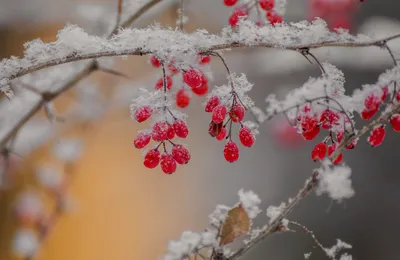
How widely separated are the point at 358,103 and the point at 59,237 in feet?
11.5

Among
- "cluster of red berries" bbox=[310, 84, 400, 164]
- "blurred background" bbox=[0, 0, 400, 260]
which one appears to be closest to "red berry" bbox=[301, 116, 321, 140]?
"cluster of red berries" bbox=[310, 84, 400, 164]

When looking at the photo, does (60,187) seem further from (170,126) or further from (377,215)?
(377,215)

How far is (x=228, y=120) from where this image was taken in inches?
29.1

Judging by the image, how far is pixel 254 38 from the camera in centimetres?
65

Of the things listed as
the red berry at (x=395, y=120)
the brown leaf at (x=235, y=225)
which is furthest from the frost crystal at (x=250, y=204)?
the red berry at (x=395, y=120)

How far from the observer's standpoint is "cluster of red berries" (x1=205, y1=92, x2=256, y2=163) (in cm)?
71

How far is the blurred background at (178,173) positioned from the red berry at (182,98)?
859mm

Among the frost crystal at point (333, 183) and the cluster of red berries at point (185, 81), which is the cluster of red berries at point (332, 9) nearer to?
the cluster of red berries at point (185, 81)

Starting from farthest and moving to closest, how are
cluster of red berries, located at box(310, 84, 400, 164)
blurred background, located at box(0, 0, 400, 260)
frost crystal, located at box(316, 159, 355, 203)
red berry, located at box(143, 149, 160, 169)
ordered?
blurred background, located at box(0, 0, 400, 260) → red berry, located at box(143, 149, 160, 169) → cluster of red berries, located at box(310, 84, 400, 164) → frost crystal, located at box(316, 159, 355, 203)

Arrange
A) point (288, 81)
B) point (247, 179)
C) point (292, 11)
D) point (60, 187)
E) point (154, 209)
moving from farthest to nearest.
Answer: point (154, 209), point (247, 179), point (288, 81), point (292, 11), point (60, 187)

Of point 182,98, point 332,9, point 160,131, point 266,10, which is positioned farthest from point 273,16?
point 332,9

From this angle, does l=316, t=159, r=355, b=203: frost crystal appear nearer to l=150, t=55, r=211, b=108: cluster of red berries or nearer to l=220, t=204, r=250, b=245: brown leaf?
l=220, t=204, r=250, b=245: brown leaf

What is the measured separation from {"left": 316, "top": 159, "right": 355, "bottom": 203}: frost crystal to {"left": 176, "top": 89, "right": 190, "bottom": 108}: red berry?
1.14ft

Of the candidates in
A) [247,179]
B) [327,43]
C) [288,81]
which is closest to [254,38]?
[327,43]
